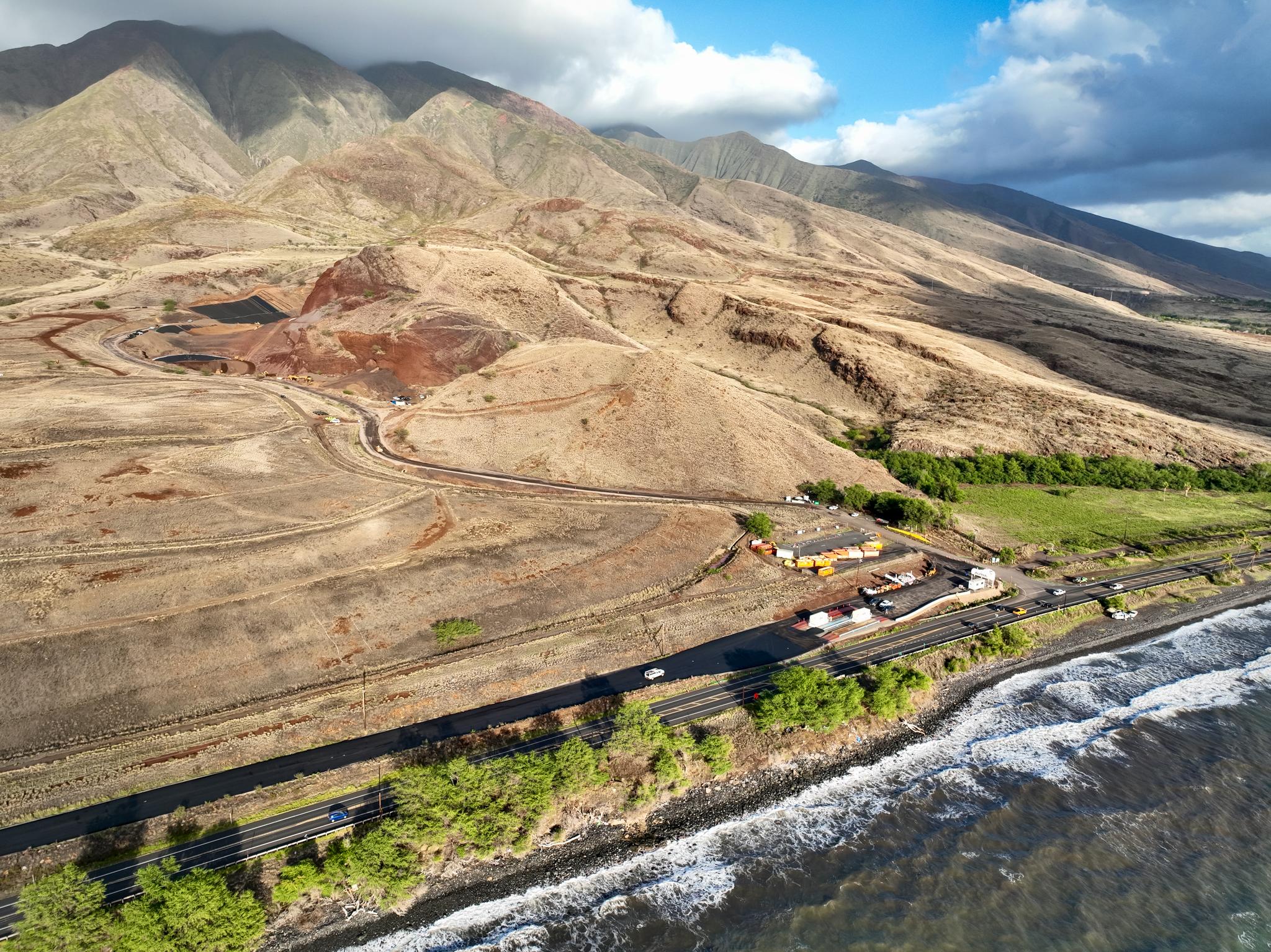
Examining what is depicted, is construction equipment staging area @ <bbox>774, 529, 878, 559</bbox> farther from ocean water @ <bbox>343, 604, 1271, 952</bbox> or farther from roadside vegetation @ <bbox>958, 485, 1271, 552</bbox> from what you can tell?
ocean water @ <bbox>343, 604, 1271, 952</bbox>

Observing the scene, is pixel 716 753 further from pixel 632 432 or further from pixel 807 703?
pixel 632 432

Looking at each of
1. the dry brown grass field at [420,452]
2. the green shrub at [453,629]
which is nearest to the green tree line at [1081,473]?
the dry brown grass field at [420,452]

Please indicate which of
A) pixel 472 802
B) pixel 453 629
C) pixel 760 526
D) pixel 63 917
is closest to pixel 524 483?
pixel 760 526

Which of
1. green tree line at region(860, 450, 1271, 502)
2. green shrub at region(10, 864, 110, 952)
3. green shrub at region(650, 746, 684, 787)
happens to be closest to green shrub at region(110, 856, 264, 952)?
Result: green shrub at region(10, 864, 110, 952)

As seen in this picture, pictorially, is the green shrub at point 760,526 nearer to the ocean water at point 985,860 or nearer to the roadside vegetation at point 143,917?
the ocean water at point 985,860

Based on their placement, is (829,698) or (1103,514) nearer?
(829,698)
